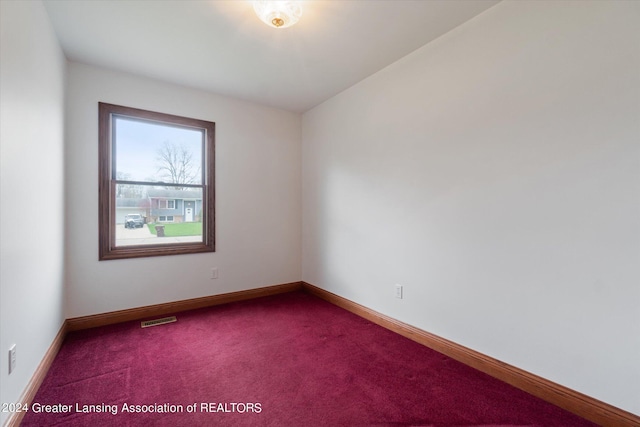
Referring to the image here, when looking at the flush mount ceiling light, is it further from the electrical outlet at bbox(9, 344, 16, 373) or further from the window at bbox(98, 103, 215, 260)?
the electrical outlet at bbox(9, 344, 16, 373)

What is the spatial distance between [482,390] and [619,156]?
1.59 metres

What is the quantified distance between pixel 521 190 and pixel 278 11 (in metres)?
2.01

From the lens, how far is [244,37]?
2316 mm

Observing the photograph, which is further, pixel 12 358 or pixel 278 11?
pixel 278 11

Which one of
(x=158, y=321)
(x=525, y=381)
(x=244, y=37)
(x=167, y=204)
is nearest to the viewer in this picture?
(x=525, y=381)

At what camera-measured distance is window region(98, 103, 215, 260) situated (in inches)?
114

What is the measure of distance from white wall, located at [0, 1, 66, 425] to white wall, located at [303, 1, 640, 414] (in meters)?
2.63

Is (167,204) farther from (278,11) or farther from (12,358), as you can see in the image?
(278,11)

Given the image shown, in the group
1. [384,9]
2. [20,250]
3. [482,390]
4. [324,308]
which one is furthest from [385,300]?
[20,250]

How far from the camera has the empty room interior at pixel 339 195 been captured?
155cm

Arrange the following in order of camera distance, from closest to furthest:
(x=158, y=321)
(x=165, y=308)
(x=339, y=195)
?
(x=158, y=321)
(x=165, y=308)
(x=339, y=195)

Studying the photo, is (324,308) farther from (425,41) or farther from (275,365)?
(425,41)

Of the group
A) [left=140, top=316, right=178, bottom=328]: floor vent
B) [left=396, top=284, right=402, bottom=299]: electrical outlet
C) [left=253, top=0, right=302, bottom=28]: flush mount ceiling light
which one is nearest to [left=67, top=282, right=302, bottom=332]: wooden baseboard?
[left=140, top=316, right=178, bottom=328]: floor vent

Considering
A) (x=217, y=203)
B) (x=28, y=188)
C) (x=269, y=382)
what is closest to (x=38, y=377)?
(x=28, y=188)
